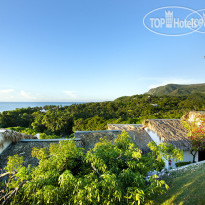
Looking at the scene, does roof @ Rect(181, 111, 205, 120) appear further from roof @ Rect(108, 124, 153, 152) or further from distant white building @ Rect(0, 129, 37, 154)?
distant white building @ Rect(0, 129, 37, 154)

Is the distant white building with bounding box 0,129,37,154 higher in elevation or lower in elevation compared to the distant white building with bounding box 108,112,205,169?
higher

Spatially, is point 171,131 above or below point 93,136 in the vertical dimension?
above

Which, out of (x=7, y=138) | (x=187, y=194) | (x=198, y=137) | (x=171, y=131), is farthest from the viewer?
(x=171, y=131)

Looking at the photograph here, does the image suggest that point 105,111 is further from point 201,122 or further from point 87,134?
point 201,122

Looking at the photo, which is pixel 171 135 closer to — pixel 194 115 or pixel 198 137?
pixel 198 137

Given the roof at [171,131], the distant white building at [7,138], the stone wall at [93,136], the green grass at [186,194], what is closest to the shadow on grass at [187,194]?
the green grass at [186,194]

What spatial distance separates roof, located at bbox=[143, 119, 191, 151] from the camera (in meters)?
7.93

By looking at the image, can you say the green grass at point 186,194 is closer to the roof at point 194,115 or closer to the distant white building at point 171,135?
the distant white building at point 171,135

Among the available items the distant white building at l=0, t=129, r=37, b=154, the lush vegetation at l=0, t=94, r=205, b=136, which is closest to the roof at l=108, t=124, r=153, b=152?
the lush vegetation at l=0, t=94, r=205, b=136

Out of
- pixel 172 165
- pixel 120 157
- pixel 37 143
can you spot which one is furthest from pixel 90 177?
pixel 172 165

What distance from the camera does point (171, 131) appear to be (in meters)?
8.83

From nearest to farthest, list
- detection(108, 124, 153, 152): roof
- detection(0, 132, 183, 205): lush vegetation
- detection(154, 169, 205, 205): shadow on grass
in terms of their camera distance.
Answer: detection(0, 132, 183, 205): lush vegetation
detection(154, 169, 205, 205): shadow on grass
detection(108, 124, 153, 152): roof

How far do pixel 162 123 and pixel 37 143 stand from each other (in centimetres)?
826

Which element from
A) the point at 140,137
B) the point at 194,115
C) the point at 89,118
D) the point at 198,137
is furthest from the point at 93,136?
the point at 89,118
